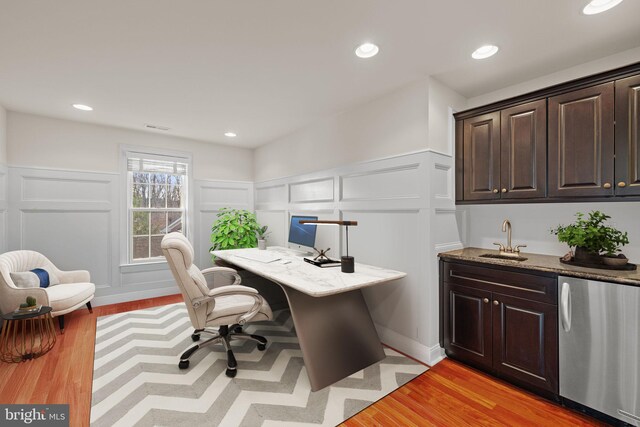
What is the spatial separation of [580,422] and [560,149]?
1.80 metres

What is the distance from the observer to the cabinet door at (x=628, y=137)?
1747 millimetres

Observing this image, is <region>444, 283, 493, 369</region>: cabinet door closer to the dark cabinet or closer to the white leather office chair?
the dark cabinet

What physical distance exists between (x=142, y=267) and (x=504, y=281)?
450cm

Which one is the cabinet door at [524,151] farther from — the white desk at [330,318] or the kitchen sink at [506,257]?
the white desk at [330,318]

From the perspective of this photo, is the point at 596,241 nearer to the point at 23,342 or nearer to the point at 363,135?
the point at 363,135

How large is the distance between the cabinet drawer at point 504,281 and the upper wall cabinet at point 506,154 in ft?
2.13

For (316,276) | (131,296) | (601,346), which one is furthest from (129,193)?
(601,346)

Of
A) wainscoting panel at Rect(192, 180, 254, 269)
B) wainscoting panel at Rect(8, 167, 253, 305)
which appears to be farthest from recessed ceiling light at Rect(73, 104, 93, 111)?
wainscoting panel at Rect(192, 180, 254, 269)

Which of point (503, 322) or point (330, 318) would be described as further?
point (330, 318)

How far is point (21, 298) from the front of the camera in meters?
2.68

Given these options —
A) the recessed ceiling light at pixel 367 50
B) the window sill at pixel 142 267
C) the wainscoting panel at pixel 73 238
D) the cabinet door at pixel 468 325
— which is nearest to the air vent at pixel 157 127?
the wainscoting panel at pixel 73 238

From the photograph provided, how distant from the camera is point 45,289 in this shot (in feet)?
9.47

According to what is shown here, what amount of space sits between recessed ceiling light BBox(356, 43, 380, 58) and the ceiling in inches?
1.9

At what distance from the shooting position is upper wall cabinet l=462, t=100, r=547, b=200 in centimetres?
215
